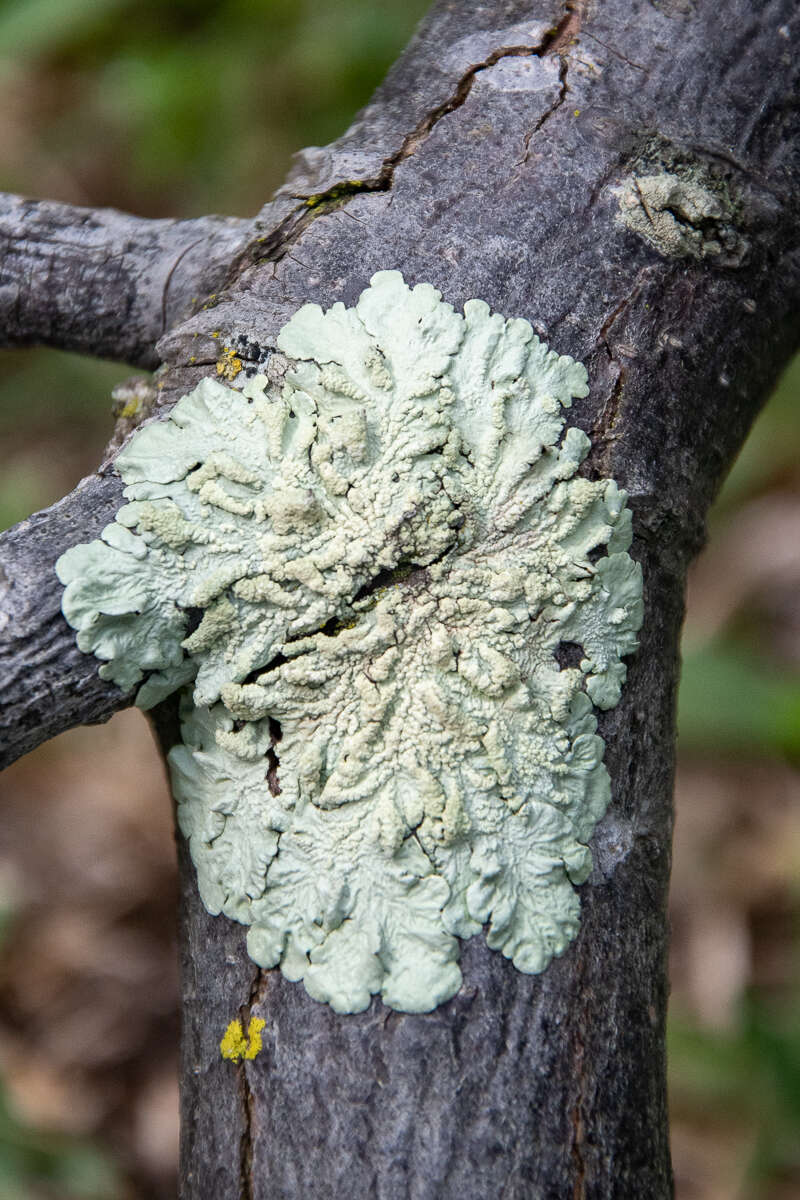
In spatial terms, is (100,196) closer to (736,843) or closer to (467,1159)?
(736,843)

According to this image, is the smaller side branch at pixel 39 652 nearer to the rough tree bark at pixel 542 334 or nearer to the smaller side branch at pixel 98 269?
the rough tree bark at pixel 542 334

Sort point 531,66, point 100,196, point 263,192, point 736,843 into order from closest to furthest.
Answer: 1. point 531,66
2. point 736,843
3. point 263,192
4. point 100,196

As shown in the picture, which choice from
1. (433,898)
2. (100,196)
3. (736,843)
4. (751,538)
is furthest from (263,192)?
(433,898)

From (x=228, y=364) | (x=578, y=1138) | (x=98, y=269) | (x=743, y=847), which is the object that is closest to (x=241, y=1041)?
(x=578, y=1138)

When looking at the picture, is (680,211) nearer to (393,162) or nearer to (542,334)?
(542,334)

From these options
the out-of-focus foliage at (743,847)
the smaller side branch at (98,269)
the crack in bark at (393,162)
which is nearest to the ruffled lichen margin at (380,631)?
the crack in bark at (393,162)

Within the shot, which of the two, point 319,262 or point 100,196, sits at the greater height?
point 100,196
